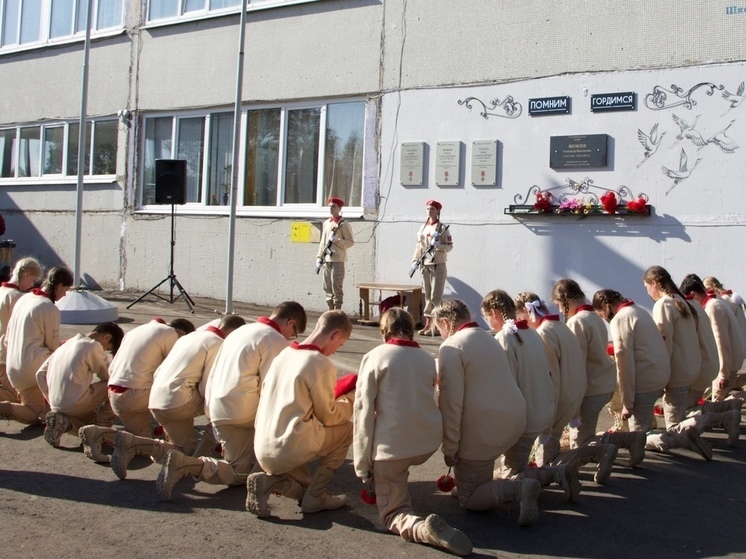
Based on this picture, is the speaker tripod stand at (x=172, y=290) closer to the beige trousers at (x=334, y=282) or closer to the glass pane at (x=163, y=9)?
the beige trousers at (x=334, y=282)

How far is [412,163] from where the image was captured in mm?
13617

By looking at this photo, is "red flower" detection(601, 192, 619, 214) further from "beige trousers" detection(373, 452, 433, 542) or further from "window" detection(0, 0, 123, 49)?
"window" detection(0, 0, 123, 49)

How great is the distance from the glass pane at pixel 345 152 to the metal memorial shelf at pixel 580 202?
293cm

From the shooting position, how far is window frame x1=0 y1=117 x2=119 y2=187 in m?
17.9

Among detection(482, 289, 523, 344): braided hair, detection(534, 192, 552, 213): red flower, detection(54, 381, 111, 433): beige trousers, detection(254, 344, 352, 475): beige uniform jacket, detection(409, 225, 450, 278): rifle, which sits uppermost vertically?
detection(534, 192, 552, 213): red flower

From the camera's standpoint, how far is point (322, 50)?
1458cm

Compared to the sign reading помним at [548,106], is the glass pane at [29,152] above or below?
below

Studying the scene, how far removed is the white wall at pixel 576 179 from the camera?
11.2 meters

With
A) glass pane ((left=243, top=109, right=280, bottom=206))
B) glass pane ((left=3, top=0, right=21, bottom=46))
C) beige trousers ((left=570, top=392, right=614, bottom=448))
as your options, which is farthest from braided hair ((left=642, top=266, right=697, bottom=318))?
glass pane ((left=3, top=0, right=21, bottom=46))

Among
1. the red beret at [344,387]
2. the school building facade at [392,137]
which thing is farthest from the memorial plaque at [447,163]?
the red beret at [344,387]

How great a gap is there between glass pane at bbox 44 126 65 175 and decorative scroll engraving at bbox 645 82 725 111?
12.4 m

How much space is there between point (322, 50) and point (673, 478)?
10.1m

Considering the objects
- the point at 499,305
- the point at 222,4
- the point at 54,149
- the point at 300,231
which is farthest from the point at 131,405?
the point at 54,149

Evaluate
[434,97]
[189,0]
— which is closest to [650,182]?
[434,97]
